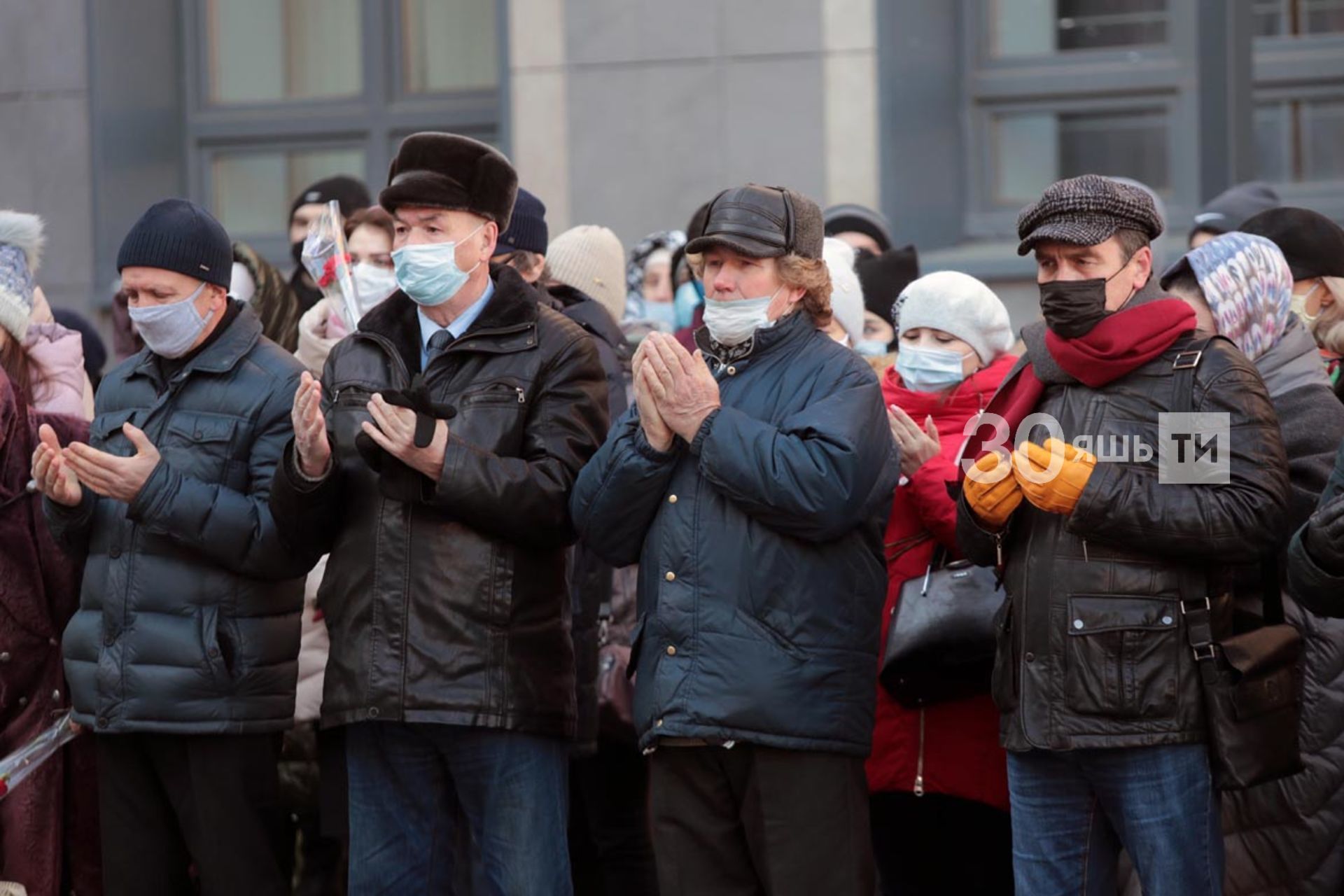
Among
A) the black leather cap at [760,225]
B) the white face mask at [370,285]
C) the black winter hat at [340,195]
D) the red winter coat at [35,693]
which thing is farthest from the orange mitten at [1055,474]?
the black winter hat at [340,195]

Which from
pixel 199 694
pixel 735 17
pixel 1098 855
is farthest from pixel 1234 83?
pixel 199 694

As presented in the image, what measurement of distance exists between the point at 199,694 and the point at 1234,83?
595 centimetres

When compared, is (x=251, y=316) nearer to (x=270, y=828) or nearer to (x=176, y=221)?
(x=176, y=221)

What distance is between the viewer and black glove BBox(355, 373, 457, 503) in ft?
15.1

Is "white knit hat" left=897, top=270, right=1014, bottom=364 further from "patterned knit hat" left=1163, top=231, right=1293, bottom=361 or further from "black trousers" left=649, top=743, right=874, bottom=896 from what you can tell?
"black trousers" left=649, top=743, right=874, bottom=896

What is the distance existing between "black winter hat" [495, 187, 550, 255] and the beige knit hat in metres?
0.63

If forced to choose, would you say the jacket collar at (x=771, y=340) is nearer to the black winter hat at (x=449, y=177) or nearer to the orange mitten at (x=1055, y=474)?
the orange mitten at (x=1055, y=474)

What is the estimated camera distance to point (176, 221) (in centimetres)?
527

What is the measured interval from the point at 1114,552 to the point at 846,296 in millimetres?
1686

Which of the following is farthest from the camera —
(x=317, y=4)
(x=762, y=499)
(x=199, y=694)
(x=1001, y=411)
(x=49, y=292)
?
(x=317, y=4)

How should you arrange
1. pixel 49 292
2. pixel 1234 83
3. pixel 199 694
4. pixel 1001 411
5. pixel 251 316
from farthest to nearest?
pixel 49 292 < pixel 1234 83 < pixel 251 316 < pixel 199 694 < pixel 1001 411

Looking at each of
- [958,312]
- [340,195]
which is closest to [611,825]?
[958,312]

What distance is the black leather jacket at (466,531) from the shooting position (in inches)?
185

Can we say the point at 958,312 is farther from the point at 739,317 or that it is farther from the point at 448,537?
the point at 448,537
